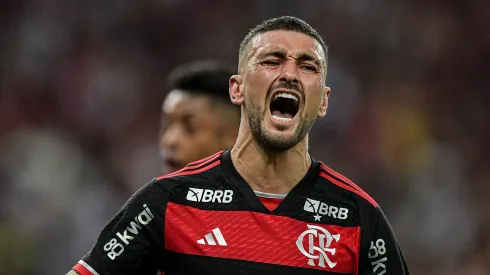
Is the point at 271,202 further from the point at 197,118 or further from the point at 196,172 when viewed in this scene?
the point at 197,118

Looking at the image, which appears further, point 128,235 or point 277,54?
point 277,54

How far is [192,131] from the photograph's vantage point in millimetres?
4844

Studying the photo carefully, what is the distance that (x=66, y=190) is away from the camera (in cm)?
770

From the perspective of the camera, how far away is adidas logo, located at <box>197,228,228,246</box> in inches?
113

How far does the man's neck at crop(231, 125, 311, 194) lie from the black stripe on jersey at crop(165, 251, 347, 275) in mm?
310

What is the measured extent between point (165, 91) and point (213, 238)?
18.8 feet

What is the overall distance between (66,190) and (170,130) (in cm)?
312

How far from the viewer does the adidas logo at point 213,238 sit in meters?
2.86

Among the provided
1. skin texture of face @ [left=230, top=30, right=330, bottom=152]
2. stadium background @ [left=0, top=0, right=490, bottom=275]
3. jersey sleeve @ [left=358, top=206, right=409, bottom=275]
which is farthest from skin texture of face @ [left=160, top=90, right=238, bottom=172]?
stadium background @ [left=0, top=0, right=490, bottom=275]

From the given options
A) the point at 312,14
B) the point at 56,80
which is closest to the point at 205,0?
the point at 312,14

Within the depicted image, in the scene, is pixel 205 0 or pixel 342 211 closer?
pixel 342 211

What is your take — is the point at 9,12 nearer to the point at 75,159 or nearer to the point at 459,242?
the point at 75,159

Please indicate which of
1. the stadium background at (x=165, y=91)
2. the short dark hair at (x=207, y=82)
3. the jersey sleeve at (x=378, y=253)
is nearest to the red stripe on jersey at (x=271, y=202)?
the jersey sleeve at (x=378, y=253)

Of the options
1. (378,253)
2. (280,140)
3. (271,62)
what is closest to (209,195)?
(280,140)
